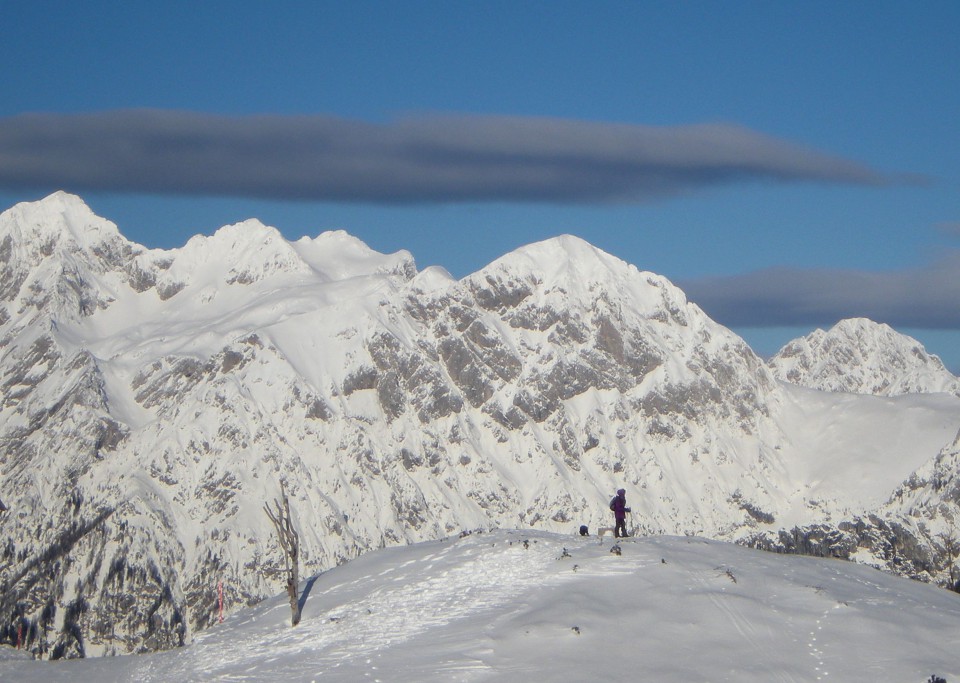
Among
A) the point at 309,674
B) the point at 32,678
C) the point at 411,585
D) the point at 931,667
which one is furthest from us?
the point at 411,585

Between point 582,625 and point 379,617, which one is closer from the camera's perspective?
point 582,625

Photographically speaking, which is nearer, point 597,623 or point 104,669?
point 597,623

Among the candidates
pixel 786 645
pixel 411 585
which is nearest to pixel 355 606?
pixel 411 585

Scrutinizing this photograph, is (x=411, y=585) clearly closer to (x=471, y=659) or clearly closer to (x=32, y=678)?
(x=471, y=659)

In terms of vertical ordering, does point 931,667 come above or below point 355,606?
below

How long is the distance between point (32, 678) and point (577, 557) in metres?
19.4

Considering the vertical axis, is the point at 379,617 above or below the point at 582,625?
above

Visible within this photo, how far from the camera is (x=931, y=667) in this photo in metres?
42.9

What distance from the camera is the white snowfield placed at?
144 feet

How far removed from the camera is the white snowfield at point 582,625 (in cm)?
4378

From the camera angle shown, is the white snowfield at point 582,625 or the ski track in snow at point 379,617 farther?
the ski track in snow at point 379,617

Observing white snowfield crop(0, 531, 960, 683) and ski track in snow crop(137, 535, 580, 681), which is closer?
white snowfield crop(0, 531, 960, 683)

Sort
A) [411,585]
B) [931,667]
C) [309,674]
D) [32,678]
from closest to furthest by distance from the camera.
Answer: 1. [931,667]
2. [309,674]
3. [32,678]
4. [411,585]

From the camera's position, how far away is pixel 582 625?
153 feet
